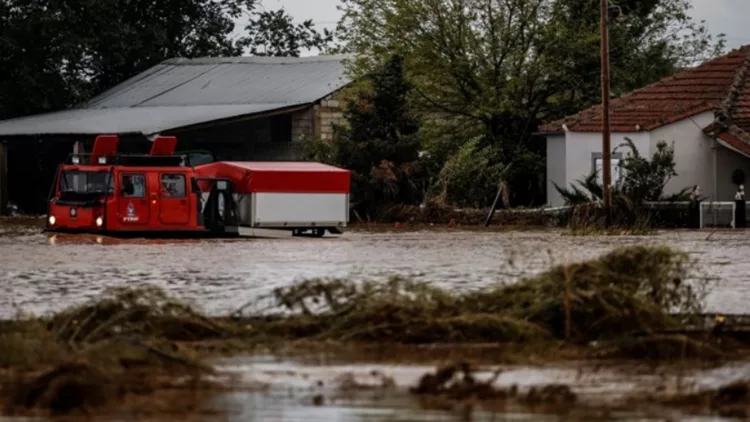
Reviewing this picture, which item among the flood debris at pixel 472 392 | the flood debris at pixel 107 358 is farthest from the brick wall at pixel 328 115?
the flood debris at pixel 472 392

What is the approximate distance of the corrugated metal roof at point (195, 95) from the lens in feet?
201

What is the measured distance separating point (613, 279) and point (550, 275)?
56 centimetres

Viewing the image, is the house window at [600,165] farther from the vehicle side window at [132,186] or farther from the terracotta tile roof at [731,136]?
the vehicle side window at [132,186]

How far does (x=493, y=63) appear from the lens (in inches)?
2493

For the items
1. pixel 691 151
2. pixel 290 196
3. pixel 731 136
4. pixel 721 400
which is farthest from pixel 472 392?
pixel 691 151

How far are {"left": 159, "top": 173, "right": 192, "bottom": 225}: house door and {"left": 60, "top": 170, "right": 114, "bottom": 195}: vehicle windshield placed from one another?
1.32 m

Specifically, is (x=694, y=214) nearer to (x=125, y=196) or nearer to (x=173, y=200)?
(x=173, y=200)

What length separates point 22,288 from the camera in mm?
24500

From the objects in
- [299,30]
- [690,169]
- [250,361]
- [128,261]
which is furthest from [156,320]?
[299,30]

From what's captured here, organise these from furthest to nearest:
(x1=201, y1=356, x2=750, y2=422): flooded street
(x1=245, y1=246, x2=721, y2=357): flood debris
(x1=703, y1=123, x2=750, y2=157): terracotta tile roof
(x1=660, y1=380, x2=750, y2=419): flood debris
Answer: (x1=703, y1=123, x2=750, y2=157): terracotta tile roof → (x1=245, y1=246, x2=721, y2=357): flood debris → (x1=660, y1=380, x2=750, y2=419): flood debris → (x1=201, y1=356, x2=750, y2=422): flooded street

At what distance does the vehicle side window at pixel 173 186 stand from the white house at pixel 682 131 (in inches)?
671

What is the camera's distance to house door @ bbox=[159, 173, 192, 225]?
44.5m

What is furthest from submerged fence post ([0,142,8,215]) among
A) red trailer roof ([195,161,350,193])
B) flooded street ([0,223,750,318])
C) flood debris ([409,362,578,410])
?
flood debris ([409,362,578,410])

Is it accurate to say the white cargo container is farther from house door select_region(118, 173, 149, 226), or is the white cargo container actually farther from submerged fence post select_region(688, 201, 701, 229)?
submerged fence post select_region(688, 201, 701, 229)
